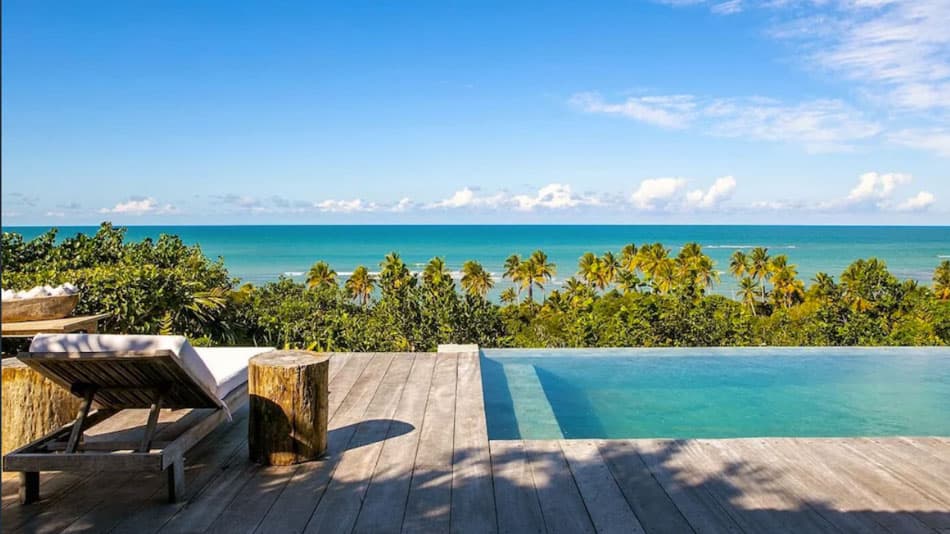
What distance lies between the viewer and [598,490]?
105 inches

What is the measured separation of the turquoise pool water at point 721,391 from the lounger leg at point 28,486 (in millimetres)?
2511

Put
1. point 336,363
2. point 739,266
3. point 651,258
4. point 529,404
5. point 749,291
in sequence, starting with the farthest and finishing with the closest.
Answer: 1. point 739,266
2. point 651,258
3. point 749,291
4. point 336,363
5. point 529,404

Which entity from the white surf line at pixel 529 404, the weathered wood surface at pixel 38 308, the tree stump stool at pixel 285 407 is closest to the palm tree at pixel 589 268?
the white surf line at pixel 529 404

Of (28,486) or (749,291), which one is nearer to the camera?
(28,486)

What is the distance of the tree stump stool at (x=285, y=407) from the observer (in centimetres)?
288

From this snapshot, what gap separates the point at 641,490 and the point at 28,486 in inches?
95.3

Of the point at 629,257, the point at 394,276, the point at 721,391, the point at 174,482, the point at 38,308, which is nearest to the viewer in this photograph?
the point at 174,482

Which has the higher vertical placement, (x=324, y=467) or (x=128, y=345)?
(x=128, y=345)

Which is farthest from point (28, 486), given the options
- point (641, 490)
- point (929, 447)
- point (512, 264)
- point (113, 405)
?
point (512, 264)

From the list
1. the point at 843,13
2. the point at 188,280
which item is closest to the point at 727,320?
the point at 843,13

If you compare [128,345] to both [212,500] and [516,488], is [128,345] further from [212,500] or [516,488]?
[516,488]

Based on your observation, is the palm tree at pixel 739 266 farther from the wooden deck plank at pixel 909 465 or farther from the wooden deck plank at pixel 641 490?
the wooden deck plank at pixel 641 490

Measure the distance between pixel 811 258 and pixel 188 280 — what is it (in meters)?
54.0

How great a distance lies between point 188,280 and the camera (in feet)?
20.9
